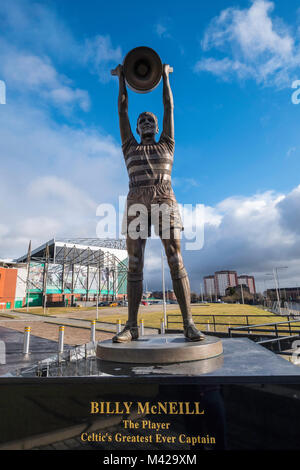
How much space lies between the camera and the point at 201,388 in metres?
2.37

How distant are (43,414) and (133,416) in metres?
0.81

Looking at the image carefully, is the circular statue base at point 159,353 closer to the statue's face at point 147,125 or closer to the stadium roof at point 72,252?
the statue's face at point 147,125

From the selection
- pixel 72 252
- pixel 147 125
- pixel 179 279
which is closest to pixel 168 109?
pixel 147 125

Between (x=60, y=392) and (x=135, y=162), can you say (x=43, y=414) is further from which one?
(x=135, y=162)

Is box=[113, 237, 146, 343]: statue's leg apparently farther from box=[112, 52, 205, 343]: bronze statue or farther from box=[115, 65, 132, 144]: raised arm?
box=[115, 65, 132, 144]: raised arm

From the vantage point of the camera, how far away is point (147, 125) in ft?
14.8

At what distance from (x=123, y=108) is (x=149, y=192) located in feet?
5.10

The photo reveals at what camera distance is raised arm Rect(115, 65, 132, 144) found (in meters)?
4.50

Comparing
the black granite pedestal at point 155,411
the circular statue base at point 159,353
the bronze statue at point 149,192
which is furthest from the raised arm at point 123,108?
the black granite pedestal at point 155,411

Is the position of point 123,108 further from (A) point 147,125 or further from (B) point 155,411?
(B) point 155,411

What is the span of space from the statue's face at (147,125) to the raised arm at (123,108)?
20 centimetres

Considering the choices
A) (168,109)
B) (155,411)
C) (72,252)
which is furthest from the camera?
(72,252)
